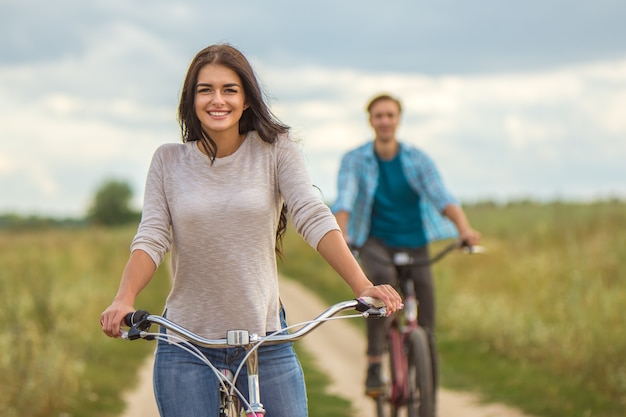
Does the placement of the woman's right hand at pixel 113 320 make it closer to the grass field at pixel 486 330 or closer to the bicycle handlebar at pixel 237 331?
the bicycle handlebar at pixel 237 331

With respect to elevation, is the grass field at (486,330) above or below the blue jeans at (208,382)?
below

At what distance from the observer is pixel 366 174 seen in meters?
7.18

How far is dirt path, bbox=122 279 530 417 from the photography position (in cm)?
907

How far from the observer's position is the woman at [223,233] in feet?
11.1

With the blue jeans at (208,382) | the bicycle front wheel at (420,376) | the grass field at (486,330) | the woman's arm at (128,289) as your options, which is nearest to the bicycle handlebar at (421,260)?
the bicycle front wheel at (420,376)

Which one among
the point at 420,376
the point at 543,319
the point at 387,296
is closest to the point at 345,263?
the point at 387,296

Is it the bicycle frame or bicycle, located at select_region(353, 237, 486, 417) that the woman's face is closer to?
bicycle, located at select_region(353, 237, 486, 417)

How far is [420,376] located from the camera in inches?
269

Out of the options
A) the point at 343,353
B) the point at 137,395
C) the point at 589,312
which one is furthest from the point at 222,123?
the point at 343,353

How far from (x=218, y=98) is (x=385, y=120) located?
3.82 metres

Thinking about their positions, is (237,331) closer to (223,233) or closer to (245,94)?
(223,233)

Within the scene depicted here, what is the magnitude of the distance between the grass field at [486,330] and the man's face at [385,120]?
2926 millimetres

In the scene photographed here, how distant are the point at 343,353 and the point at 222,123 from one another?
33.5 ft

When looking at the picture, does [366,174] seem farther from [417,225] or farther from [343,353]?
[343,353]
